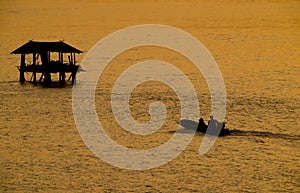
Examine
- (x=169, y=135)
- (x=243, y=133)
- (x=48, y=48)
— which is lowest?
(x=169, y=135)

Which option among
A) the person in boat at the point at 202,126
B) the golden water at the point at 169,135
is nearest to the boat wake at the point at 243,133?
the golden water at the point at 169,135

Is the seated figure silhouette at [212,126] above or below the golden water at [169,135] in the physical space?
above

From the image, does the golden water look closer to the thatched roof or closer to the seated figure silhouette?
the seated figure silhouette

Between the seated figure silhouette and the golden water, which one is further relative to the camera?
the seated figure silhouette

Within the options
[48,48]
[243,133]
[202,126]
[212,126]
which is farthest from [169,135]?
[48,48]

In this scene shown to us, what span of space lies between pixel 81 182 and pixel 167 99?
19.8 metres

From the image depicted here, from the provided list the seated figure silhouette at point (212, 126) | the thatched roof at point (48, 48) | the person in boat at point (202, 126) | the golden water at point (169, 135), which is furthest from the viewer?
the thatched roof at point (48, 48)

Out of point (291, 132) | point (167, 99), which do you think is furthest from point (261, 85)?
point (291, 132)

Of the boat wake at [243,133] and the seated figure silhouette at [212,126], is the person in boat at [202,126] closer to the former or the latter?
the seated figure silhouette at [212,126]

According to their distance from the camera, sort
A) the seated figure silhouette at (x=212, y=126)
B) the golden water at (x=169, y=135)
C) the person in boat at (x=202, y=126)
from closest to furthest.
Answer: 1. the golden water at (x=169, y=135)
2. the seated figure silhouette at (x=212, y=126)
3. the person in boat at (x=202, y=126)

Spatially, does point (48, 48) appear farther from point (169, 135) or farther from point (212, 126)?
point (212, 126)

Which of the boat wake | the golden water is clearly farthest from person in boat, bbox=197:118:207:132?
the golden water

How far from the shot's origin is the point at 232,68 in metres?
69.6

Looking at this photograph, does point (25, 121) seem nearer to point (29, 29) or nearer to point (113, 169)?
point (113, 169)
